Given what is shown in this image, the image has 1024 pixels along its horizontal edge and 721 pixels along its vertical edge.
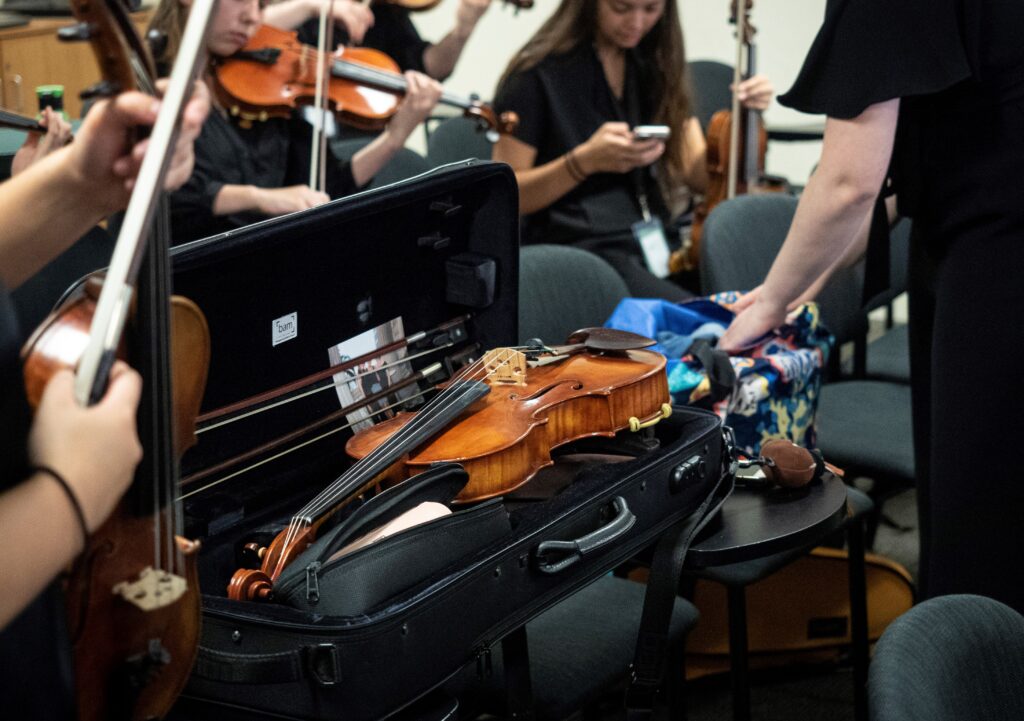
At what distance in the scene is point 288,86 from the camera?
2377 millimetres

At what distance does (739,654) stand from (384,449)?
2.31ft

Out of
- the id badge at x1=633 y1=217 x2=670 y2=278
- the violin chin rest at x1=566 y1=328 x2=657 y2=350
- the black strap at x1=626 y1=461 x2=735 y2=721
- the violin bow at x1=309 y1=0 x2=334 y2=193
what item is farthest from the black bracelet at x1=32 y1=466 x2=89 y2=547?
the id badge at x1=633 y1=217 x2=670 y2=278

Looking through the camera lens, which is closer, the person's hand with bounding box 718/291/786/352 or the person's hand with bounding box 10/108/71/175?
the person's hand with bounding box 10/108/71/175

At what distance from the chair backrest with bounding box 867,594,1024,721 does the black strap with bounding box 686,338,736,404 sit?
0.79 metres

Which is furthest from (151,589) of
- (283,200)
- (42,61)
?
(42,61)

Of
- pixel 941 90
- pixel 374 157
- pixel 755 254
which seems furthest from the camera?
pixel 374 157

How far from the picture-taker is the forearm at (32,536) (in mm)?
659

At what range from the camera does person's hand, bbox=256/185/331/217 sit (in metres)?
2.21

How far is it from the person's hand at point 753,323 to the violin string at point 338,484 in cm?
67

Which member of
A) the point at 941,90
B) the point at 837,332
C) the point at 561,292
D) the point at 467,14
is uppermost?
the point at 467,14

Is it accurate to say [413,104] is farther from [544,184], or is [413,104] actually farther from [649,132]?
[649,132]

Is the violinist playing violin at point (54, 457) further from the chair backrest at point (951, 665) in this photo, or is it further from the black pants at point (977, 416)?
the black pants at point (977, 416)

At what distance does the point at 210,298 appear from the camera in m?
1.24

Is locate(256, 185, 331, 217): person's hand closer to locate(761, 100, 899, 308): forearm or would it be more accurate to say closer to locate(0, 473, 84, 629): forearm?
locate(761, 100, 899, 308): forearm
